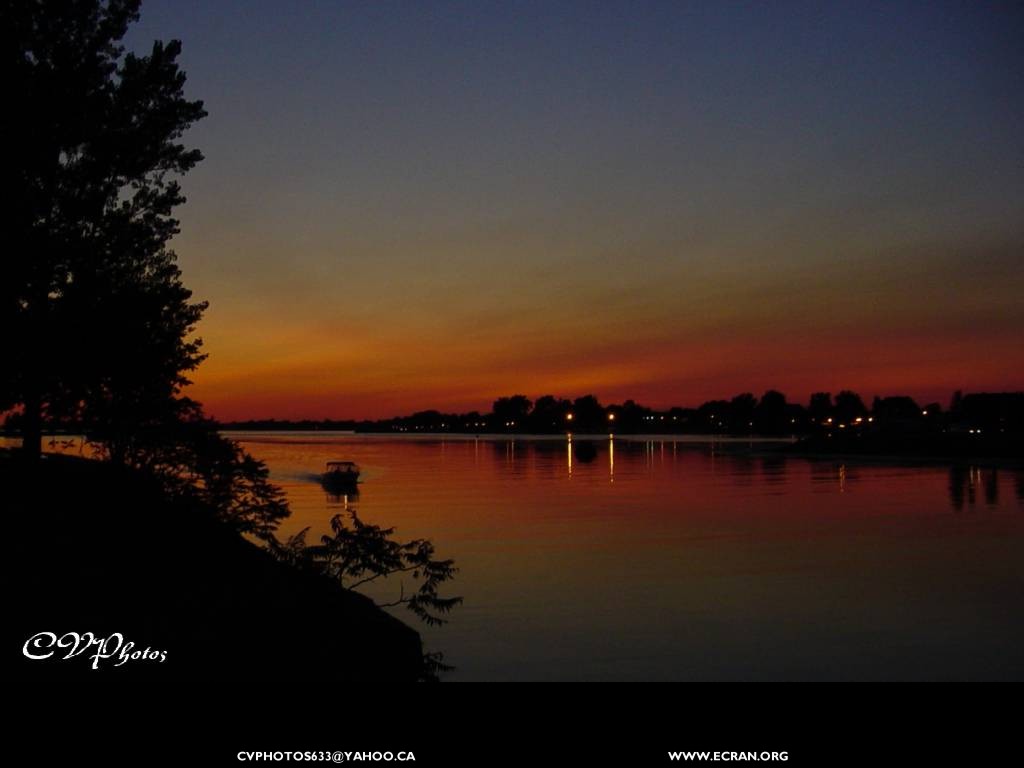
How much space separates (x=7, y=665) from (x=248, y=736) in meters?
3.90

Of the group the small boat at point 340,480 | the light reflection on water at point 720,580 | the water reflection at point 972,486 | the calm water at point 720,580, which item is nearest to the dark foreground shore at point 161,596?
the light reflection on water at point 720,580

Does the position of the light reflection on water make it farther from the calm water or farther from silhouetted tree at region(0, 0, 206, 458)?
silhouetted tree at region(0, 0, 206, 458)

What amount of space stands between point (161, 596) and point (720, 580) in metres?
31.0

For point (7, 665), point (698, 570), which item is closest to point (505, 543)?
point (698, 570)

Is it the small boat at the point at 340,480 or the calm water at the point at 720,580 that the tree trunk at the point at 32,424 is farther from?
the small boat at the point at 340,480

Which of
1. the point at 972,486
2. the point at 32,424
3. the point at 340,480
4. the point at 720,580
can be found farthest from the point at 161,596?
the point at 972,486

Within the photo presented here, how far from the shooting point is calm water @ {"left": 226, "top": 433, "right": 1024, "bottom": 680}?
88.8 feet

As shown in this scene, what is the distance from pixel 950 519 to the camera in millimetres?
63125

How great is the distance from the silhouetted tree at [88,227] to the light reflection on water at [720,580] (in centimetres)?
442

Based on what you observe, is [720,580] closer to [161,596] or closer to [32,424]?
[32,424]

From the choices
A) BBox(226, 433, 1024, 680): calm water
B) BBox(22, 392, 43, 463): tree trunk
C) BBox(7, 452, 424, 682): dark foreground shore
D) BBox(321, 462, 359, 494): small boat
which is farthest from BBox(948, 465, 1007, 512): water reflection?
BBox(22, 392, 43, 463): tree trunk

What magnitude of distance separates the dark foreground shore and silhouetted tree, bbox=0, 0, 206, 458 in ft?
6.17

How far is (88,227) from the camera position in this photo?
65.5 feet

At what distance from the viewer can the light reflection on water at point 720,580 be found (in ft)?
88.8
